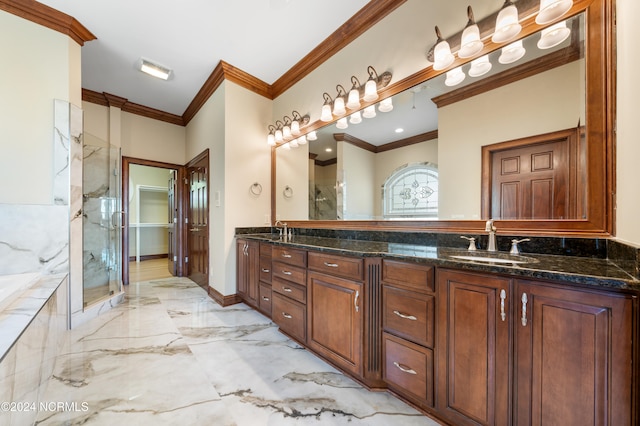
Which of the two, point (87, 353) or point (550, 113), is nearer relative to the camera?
point (550, 113)

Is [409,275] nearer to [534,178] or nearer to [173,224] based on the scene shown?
[534,178]

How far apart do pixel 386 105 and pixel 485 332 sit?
176 centimetres

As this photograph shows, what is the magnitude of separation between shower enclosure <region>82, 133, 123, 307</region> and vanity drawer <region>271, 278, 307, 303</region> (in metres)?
2.13

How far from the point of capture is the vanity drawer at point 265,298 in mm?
2467

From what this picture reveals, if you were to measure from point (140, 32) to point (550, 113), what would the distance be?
3.45 meters

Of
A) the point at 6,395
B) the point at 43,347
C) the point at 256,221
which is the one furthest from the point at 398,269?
the point at 256,221

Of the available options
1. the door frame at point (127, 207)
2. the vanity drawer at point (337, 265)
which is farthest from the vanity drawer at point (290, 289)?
the door frame at point (127, 207)

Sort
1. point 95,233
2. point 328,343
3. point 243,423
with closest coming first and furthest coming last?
point 243,423, point 328,343, point 95,233

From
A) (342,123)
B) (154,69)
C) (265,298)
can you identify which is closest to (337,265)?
(265,298)

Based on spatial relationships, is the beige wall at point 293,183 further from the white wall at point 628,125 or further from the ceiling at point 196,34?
the white wall at point 628,125

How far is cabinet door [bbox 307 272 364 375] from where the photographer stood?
1.54m

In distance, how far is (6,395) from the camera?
910 mm

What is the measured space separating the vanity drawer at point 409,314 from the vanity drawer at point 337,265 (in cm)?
19

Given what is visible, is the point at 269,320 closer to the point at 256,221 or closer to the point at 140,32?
the point at 256,221
